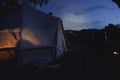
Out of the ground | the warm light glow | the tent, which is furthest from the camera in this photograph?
the warm light glow

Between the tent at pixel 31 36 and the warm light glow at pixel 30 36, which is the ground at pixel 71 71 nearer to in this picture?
the tent at pixel 31 36

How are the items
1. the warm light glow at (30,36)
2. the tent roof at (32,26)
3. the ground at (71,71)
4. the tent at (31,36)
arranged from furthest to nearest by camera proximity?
1. the tent roof at (32,26)
2. the warm light glow at (30,36)
3. the tent at (31,36)
4. the ground at (71,71)

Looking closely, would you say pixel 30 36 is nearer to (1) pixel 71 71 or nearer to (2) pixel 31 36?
(2) pixel 31 36

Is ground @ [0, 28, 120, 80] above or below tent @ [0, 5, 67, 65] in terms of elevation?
below

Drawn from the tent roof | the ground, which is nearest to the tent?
the tent roof

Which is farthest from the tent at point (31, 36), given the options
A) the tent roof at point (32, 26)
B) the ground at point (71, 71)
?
the ground at point (71, 71)

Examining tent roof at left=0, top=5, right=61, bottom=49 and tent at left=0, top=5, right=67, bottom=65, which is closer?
tent at left=0, top=5, right=67, bottom=65

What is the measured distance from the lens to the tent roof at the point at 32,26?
20.1m

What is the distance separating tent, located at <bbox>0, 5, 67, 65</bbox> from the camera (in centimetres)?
1938

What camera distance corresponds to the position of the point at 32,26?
2091 cm

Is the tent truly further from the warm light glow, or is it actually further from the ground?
the ground

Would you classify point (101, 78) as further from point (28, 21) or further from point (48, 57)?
point (28, 21)

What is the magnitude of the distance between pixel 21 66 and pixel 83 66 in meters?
3.30

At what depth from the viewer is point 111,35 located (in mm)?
28312
